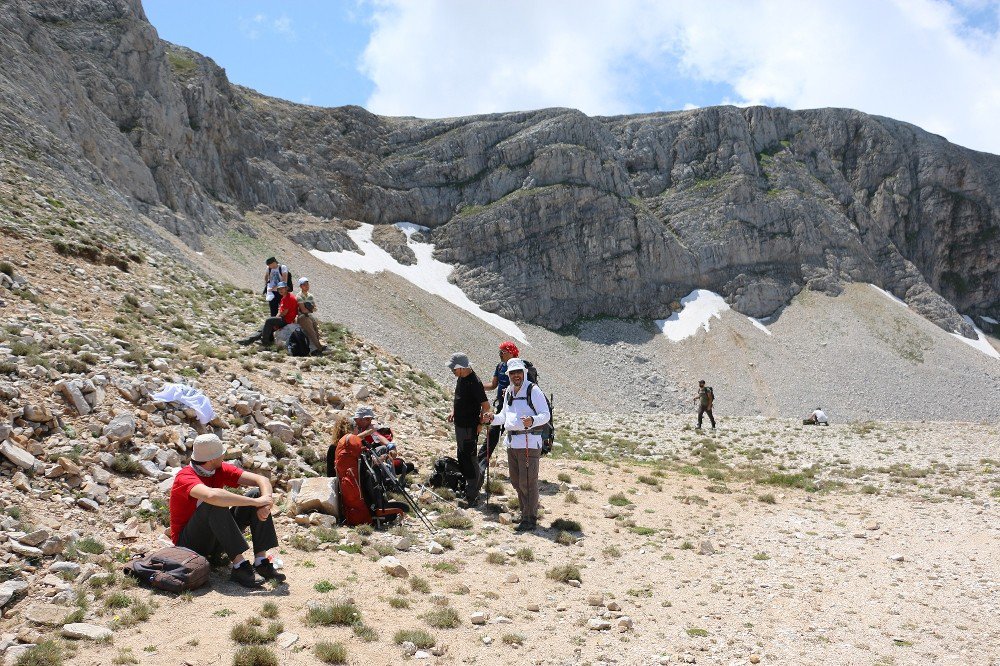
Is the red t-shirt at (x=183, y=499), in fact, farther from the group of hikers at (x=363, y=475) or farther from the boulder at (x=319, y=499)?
the boulder at (x=319, y=499)

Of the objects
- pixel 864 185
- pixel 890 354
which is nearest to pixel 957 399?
pixel 890 354

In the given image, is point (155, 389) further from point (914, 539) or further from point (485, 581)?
point (914, 539)

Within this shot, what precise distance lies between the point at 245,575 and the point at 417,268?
223 feet

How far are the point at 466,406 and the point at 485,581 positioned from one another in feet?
12.5

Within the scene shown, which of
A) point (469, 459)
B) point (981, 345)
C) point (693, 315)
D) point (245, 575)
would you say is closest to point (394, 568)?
point (245, 575)

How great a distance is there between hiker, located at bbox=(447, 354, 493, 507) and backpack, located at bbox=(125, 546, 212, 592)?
493 cm

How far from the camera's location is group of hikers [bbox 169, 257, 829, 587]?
6.99 meters

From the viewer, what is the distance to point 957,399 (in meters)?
60.8

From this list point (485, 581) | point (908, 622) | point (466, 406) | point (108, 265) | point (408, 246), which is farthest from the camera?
point (408, 246)

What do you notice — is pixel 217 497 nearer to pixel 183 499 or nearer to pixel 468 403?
pixel 183 499

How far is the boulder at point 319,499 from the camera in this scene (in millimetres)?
9320

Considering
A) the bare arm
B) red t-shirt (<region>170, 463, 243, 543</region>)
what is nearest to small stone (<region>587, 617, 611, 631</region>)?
the bare arm

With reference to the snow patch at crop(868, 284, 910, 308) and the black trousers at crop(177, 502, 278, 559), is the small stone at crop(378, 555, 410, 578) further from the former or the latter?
the snow patch at crop(868, 284, 910, 308)

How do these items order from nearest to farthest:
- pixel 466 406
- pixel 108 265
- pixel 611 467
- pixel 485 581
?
1. pixel 485 581
2. pixel 466 406
3. pixel 611 467
4. pixel 108 265
